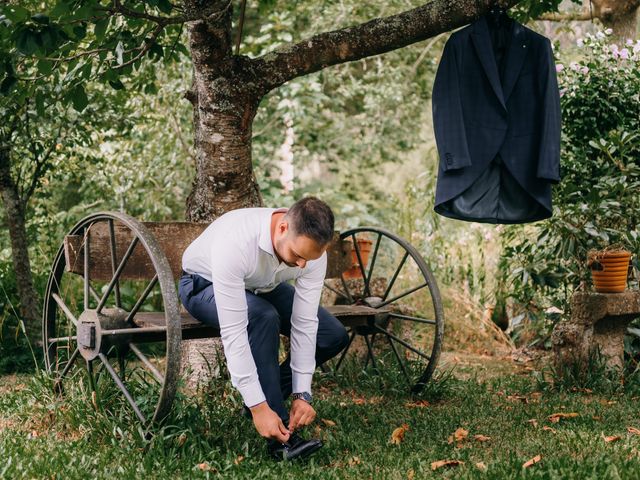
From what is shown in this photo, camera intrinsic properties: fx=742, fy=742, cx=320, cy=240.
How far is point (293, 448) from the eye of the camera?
282 centimetres

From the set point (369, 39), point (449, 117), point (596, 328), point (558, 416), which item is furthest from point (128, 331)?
point (596, 328)

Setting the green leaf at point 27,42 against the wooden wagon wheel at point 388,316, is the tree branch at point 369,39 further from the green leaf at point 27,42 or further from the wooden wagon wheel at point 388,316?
the green leaf at point 27,42

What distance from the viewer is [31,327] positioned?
4961 millimetres

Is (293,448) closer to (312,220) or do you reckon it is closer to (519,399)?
(312,220)

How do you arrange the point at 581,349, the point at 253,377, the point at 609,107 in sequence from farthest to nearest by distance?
the point at 609,107
the point at 581,349
the point at 253,377

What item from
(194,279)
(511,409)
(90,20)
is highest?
(90,20)

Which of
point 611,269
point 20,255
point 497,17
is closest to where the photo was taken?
point 497,17

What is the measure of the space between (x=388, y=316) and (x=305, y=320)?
1.09 meters

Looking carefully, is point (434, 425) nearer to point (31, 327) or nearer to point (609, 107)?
point (609, 107)

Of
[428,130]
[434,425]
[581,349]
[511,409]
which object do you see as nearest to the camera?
[434,425]

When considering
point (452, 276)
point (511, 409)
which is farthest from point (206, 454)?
point (452, 276)

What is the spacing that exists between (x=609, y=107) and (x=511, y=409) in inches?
82.6

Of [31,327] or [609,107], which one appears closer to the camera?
[609,107]

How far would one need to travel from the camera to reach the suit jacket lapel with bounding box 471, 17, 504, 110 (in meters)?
3.58
